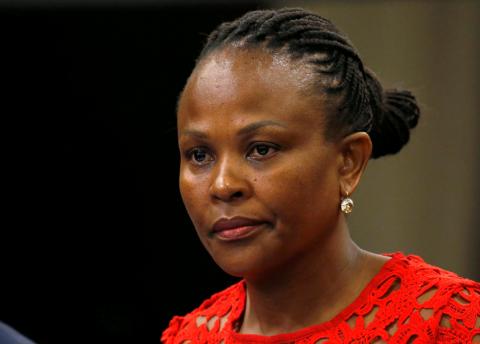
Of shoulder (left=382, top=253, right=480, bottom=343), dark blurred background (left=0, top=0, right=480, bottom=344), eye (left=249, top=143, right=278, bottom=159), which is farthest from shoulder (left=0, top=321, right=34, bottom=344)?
dark blurred background (left=0, top=0, right=480, bottom=344)

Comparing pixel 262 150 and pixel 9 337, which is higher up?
pixel 262 150

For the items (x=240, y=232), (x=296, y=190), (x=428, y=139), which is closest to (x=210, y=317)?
(x=240, y=232)

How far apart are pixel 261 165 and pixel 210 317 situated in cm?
66

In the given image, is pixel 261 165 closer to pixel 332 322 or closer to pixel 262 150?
pixel 262 150

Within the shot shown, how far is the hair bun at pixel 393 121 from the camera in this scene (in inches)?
115

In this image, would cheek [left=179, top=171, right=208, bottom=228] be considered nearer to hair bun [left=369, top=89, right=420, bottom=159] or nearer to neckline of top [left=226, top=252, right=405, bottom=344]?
neckline of top [left=226, top=252, right=405, bottom=344]

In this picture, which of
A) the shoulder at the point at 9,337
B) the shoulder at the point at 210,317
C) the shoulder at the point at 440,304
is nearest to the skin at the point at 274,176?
the shoulder at the point at 440,304

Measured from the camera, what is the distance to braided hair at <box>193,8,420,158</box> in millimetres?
2691

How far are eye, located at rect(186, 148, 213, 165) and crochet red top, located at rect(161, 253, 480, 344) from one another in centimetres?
48

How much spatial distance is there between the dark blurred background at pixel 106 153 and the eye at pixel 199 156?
2328mm

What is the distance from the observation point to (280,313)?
2.79 metres

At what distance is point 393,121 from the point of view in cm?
294

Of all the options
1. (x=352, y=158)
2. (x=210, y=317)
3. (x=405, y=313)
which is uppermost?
(x=352, y=158)

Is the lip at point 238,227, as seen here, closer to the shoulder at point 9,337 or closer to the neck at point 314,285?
the neck at point 314,285
